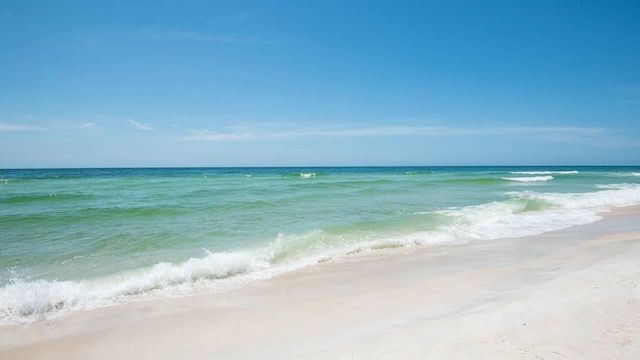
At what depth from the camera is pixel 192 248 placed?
8.23 m

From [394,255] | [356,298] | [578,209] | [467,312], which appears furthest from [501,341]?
[578,209]

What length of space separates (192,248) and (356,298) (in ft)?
15.4

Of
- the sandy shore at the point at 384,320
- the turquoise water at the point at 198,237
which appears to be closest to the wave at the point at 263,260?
the turquoise water at the point at 198,237

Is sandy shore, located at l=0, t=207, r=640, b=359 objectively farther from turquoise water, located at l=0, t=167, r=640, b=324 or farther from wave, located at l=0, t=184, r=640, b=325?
turquoise water, located at l=0, t=167, r=640, b=324

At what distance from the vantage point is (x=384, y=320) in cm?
431

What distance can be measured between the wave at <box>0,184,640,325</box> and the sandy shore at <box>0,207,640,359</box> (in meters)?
→ 0.44

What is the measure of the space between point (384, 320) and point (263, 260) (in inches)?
141

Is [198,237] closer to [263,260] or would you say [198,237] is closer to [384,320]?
[263,260]

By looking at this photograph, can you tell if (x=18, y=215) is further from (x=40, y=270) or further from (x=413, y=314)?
(x=413, y=314)

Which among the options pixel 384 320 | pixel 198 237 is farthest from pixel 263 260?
pixel 384 320

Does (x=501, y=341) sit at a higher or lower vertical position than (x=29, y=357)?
higher

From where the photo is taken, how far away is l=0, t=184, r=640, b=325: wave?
5090mm

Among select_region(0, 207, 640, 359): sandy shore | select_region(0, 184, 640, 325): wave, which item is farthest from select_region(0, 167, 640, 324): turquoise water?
select_region(0, 207, 640, 359): sandy shore

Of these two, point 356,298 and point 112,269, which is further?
point 112,269
